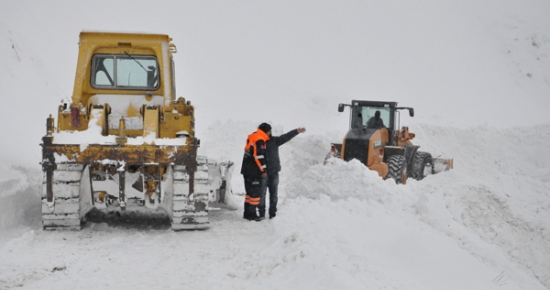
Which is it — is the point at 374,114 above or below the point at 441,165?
above

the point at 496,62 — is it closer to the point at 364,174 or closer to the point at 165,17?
the point at 165,17

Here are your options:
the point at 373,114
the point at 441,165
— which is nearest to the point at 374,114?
the point at 373,114

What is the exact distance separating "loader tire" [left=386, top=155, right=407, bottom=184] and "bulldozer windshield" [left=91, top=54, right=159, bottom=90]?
641cm

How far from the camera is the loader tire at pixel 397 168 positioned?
12.9 metres

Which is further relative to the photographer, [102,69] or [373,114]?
[373,114]

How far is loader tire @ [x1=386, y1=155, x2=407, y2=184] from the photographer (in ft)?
42.2

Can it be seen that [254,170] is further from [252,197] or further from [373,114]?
[373,114]

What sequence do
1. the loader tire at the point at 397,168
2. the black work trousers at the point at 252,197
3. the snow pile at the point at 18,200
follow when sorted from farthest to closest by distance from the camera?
the loader tire at the point at 397,168 → the black work trousers at the point at 252,197 → the snow pile at the point at 18,200

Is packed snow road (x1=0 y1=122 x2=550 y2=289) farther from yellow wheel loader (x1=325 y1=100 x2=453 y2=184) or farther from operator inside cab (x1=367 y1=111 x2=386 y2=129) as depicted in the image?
operator inside cab (x1=367 y1=111 x2=386 y2=129)

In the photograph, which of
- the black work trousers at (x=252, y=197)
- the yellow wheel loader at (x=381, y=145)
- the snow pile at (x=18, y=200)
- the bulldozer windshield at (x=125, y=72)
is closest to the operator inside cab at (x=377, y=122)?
the yellow wheel loader at (x=381, y=145)

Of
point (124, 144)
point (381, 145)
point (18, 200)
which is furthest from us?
point (381, 145)

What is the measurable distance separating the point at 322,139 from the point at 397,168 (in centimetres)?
560

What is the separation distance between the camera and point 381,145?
1366 centimetres

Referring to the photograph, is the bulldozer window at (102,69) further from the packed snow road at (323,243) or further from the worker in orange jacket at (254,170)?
the worker in orange jacket at (254,170)
